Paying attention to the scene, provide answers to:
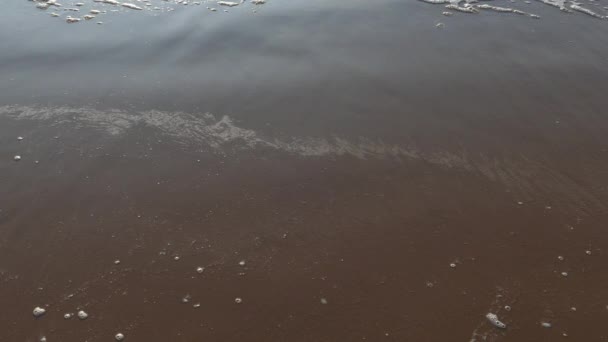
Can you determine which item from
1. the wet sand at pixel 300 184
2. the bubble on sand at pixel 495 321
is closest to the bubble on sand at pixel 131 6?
the wet sand at pixel 300 184

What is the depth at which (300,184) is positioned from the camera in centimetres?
638

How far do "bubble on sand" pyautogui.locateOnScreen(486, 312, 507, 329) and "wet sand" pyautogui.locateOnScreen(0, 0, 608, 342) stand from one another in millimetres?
44

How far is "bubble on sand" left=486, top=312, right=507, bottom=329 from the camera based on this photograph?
4535mm

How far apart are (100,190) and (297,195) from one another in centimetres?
302

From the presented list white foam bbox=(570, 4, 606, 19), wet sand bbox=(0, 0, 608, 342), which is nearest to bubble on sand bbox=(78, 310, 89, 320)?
wet sand bbox=(0, 0, 608, 342)

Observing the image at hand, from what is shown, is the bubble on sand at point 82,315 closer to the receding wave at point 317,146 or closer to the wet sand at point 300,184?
the wet sand at point 300,184

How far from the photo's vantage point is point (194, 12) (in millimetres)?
11680

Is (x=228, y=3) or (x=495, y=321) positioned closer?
(x=495, y=321)

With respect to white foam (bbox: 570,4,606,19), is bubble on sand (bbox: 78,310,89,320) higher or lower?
lower

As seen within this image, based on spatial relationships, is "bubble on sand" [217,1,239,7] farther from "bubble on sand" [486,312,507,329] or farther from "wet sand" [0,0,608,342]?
"bubble on sand" [486,312,507,329]

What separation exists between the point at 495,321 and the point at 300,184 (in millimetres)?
3220

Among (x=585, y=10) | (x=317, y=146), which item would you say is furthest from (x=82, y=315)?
(x=585, y=10)

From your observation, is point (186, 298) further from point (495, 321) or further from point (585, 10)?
point (585, 10)

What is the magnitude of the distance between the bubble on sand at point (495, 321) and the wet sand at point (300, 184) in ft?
0.15
